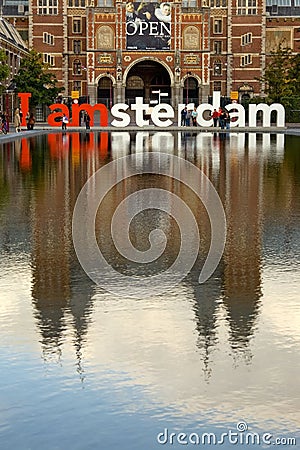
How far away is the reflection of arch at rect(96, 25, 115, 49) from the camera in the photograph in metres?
74.3

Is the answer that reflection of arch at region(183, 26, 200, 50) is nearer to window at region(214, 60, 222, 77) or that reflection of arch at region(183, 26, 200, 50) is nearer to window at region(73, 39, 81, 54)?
window at region(214, 60, 222, 77)

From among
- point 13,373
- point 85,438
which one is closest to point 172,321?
point 13,373

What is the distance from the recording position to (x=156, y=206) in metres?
15.2

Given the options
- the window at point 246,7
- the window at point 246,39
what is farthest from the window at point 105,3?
the window at point 246,39

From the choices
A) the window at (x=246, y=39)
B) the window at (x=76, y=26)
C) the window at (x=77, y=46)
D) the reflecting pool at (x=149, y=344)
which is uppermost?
the window at (x=76, y=26)

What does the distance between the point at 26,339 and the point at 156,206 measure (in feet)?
27.5

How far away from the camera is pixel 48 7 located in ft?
252

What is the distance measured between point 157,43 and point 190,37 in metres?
2.94

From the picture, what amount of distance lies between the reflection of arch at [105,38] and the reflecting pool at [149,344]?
62679 millimetres

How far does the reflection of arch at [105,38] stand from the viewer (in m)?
74.3

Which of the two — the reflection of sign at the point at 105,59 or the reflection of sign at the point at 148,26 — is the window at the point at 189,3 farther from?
the reflection of sign at the point at 105,59

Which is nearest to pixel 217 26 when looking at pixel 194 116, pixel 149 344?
pixel 194 116

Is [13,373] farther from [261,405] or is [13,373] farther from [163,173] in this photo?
[163,173]

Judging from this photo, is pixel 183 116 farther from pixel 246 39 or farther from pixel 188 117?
pixel 246 39
